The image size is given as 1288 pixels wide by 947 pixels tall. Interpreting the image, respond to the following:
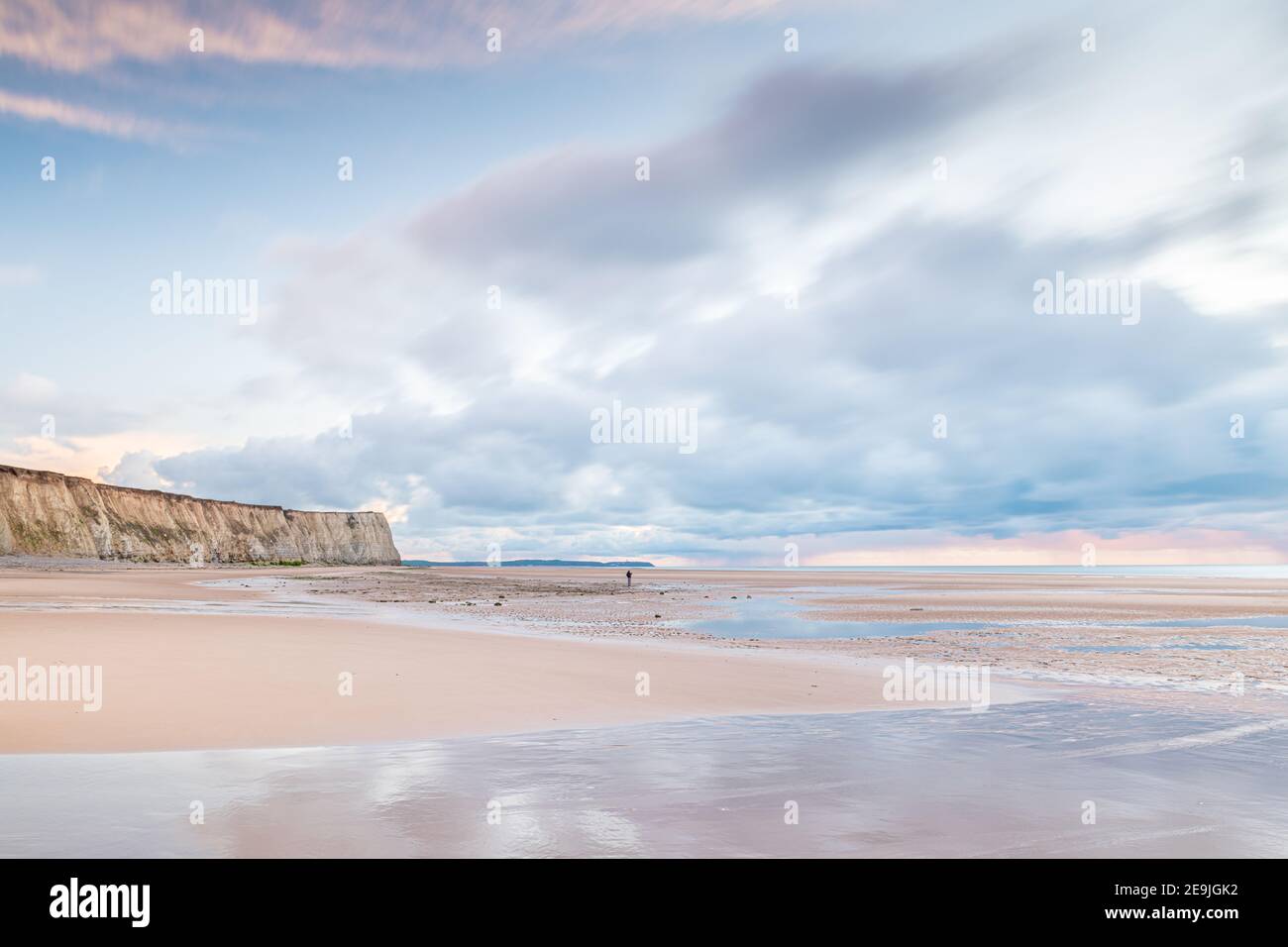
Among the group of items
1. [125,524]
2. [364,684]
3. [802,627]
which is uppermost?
[125,524]

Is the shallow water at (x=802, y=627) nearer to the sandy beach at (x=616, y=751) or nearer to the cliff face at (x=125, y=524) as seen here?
the sandy beach at (x=616, y=751)

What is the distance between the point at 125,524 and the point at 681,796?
141194 mm

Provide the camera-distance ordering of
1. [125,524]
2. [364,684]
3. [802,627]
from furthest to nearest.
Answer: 1. [125,524]
2. [802,627]
3. [364,684]

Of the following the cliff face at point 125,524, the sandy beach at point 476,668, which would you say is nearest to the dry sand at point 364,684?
the sandy beach at point 476,668

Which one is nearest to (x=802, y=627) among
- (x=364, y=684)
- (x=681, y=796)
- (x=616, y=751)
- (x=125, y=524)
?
(x=364, y=684)

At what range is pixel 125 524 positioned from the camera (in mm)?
119875

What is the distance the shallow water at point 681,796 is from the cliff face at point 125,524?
116993mm

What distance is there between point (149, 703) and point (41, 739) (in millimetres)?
2043

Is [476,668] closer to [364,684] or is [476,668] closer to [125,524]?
[364,684]

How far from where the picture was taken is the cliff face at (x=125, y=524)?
10025 centimetres

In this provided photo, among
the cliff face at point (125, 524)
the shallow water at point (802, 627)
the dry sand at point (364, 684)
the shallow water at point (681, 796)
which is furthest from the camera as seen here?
the cliff face at point (125, 524)
